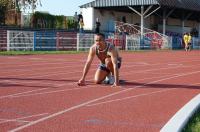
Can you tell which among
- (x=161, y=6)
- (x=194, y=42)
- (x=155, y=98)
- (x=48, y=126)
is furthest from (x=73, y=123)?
(x=194, y=42)

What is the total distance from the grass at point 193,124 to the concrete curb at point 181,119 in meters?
0.06

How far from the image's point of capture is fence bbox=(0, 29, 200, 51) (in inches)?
1320

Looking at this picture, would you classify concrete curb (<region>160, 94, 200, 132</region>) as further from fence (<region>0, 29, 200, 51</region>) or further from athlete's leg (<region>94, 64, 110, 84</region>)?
fence (<region>0, 29, 200, 51</region>)

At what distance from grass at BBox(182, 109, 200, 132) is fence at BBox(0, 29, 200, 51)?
2481cm

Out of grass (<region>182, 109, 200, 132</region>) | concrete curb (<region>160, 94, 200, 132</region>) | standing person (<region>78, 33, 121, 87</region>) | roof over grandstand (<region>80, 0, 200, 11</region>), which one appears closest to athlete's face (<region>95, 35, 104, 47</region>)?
standing person (<region>78, 33, 121, 87</region>)

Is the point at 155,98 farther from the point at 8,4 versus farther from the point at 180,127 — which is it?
the point at 8,4

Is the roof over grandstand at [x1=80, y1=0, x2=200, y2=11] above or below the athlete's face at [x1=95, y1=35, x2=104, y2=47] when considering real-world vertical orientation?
above

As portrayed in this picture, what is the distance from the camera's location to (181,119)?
7.60m

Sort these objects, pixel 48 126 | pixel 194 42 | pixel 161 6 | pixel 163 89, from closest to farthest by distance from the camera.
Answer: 1. pixel 48 126
2. pixel 163 89
3. pixel 161 6
4. pixel 194 42

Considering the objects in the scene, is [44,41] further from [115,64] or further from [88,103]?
[88,103]

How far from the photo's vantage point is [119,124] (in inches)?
308

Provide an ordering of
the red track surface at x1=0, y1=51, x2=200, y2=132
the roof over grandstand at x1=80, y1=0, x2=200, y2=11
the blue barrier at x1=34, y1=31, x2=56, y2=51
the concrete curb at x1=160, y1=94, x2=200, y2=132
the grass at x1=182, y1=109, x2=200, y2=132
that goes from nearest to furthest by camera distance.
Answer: the concrete curb at x1=160, y1=94, x2=200, y2=132
the grass at x1=182, y1=109, x2=200, y2=132
the red track surface at x1=0, y1=51, x2=200, y2=132
the blue barrier at x1=34, y1=31, x2=56, y2=51
the roof over grandstand at x1=80, y1=0, x2=200, y2=11

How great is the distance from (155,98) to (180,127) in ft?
12.0

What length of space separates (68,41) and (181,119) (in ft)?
99.9
